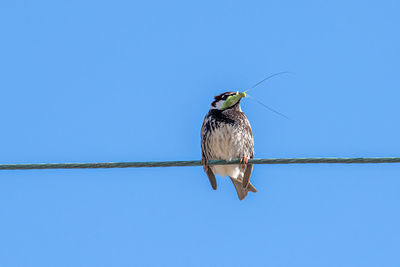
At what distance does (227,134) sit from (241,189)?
3.79ft

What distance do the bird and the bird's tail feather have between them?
135 millimetres

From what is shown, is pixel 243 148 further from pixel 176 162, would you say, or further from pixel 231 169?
pixel 176 162

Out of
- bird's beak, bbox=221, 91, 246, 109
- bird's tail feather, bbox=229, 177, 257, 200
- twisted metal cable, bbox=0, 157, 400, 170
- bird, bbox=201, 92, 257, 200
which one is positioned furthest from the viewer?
bird's tail feather, bbox=229, 177, 257, 200

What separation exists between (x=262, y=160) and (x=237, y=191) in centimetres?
311

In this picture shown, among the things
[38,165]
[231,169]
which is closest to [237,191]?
[231,169]

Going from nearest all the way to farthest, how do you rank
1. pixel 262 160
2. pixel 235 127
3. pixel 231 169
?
1. pixel 262 160
2. pixel 235 127
3. pixel 231 169

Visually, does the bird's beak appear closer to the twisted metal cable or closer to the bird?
the bird

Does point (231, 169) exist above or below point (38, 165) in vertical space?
below

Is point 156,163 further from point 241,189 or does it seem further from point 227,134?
point 241,189

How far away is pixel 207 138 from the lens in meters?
8.63

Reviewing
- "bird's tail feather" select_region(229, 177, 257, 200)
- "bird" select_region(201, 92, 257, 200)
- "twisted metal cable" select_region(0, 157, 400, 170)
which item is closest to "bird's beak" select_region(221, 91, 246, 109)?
"bird" select_region(201, 92, 257, 200)

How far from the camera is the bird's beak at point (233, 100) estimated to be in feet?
28.1

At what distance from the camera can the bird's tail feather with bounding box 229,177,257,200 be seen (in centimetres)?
902

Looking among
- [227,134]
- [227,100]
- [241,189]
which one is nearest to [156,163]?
[227,134]
